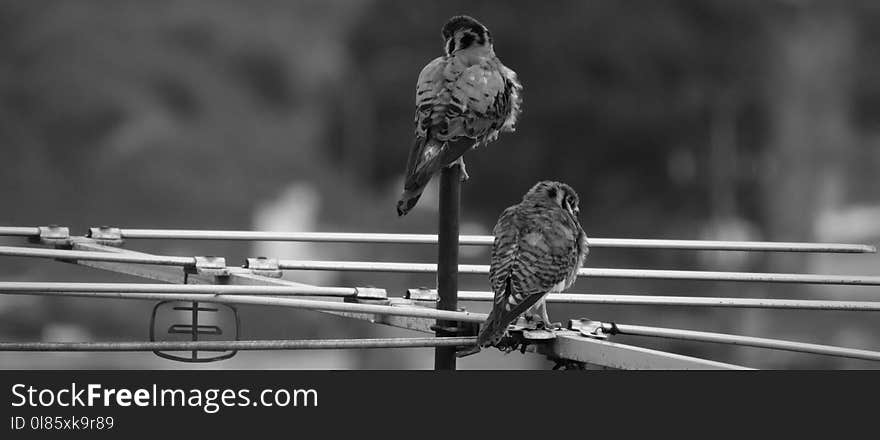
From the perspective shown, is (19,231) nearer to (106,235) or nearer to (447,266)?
(106,235)

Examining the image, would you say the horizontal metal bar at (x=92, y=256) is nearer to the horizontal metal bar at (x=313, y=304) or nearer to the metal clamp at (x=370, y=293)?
the horizontal metal bar at (x=313, y=304)

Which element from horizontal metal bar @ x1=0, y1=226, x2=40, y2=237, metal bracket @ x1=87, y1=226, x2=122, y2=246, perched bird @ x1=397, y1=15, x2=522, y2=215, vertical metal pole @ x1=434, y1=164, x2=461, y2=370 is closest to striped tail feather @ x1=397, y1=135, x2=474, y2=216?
perched bird @ x1=397, y1=15, x2=522, y2=215

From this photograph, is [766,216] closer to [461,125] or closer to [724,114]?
[724,114]

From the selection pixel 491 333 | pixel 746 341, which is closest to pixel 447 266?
pixel 491 333

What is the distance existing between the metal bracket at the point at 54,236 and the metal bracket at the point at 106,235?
13cm

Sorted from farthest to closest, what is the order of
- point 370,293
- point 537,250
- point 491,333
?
point 537,250
point 370,293
point 491,333

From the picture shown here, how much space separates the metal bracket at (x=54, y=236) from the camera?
191 inches

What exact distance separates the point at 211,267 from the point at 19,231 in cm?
76

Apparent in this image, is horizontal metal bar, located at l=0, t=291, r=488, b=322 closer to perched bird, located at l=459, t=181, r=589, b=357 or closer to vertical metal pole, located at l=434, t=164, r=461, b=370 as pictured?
vertical metal pole, located at l=434, t=164, r=461, b=370

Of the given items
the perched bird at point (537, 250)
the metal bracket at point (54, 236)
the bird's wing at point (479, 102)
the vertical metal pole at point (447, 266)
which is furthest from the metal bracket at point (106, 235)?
the vertical metal pole at point (447, 266)

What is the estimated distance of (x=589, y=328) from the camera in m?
3.75

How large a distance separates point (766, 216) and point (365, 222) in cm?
746

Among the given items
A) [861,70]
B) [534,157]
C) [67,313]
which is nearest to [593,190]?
[534,157]

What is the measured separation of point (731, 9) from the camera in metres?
27.0
